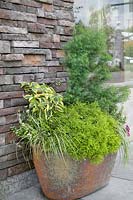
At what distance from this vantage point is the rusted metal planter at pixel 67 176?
259 centimetres

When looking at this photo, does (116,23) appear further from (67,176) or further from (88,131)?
(67,176)

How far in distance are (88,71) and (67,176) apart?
938 mm

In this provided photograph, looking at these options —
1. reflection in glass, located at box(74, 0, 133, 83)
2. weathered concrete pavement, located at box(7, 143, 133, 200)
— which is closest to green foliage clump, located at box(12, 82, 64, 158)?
weathered concrete pavement, located at box(7, 143, 133, 200)

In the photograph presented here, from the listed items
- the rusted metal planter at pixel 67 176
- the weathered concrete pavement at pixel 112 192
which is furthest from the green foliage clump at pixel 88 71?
the weathered concrete pavement at pixel 112 192

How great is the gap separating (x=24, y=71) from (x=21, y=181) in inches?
38.7

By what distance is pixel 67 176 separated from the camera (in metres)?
2.62

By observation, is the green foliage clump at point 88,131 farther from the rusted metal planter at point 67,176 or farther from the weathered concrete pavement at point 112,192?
the weathered concrete pavement at point 112,192

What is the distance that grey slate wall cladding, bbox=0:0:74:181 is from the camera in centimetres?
272

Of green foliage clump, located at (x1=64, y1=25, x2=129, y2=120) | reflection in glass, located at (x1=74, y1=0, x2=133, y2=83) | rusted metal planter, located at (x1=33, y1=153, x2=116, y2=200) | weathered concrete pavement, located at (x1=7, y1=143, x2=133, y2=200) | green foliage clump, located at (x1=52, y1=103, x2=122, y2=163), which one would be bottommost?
weathered concrete pavement, located at (x1=7, y1=143, x2=133, y2=200)

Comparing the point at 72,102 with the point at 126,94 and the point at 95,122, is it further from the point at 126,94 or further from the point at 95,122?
the point at 126,94

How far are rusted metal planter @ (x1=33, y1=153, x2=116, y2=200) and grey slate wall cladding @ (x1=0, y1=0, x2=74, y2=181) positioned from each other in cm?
30

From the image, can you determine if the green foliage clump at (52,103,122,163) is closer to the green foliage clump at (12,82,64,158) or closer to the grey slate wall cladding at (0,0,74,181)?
the green foliage clump at (12,82,64,158)

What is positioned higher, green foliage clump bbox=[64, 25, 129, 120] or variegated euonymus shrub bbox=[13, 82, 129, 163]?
green foliage clump bbox=[64, 25, 129, 120]

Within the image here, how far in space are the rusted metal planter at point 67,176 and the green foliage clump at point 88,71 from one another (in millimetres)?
A: 574
